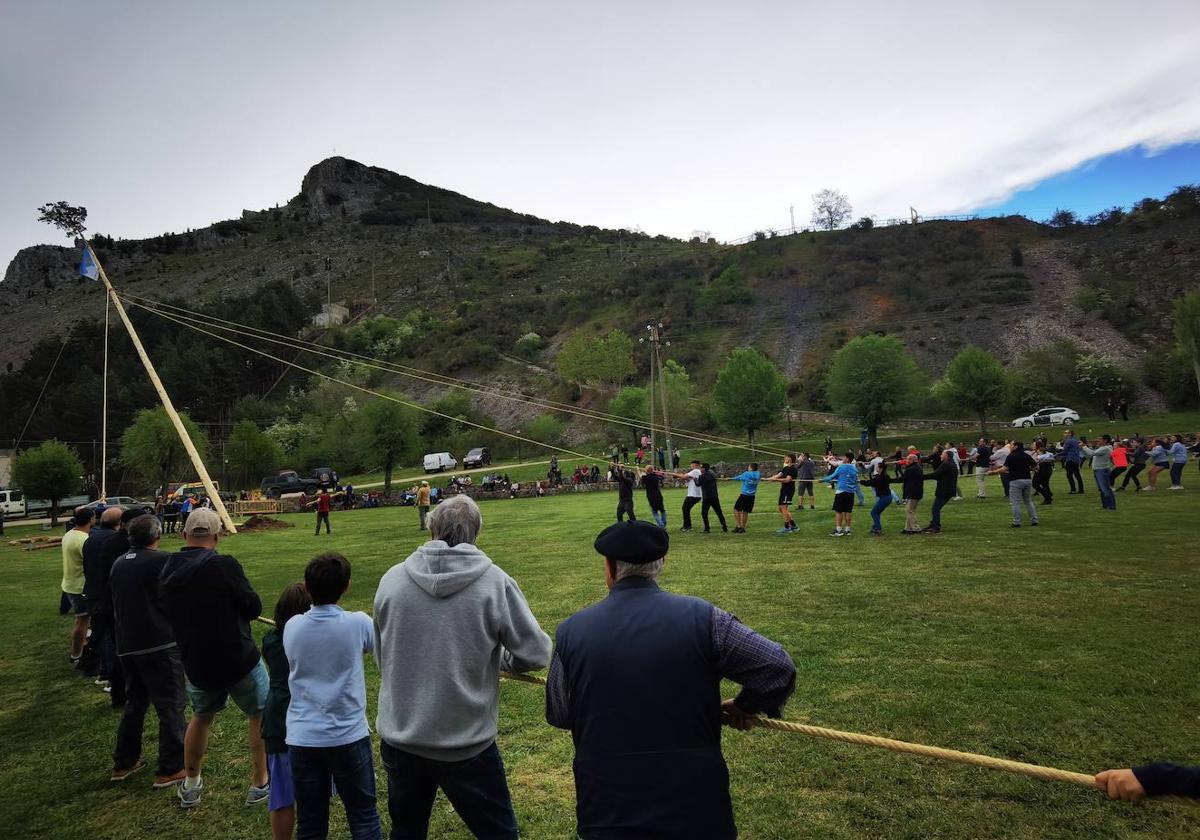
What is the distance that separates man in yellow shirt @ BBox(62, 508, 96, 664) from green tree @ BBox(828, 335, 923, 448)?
52.3 m

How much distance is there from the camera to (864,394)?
5459 centimetres

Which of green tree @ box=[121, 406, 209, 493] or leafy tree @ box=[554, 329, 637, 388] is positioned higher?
leafy tree @ box=[554, 329, 637, 388]

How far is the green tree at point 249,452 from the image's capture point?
59.9 meters

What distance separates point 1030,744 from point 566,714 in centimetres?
420

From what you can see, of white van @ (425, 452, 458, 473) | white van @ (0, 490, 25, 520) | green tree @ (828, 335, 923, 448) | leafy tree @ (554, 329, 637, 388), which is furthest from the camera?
leafy tree @ (554, 329, 637, 388)

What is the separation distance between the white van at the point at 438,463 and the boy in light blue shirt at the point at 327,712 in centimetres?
5640

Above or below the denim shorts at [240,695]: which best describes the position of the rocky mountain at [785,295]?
above

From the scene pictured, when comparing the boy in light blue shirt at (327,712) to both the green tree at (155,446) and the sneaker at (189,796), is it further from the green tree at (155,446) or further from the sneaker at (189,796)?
the green tree at (155,446)

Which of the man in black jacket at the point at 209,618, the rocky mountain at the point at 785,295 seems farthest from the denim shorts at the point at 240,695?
the rocky mountain at the point at 785,295

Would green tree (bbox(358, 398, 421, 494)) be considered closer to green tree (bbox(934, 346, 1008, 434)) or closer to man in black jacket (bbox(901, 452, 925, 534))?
man in black jacket (bbox(901, 452, 925, 534))

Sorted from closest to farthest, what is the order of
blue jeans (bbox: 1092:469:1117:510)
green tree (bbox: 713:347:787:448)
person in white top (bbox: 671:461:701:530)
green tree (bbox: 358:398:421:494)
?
blue jeans (bbox: 1092:469:1117:510)
person in white top (bbox: 671:461:701:530)
green tree (bbox: 358:398:421:494)
green tree (bbox: 713:347:787:448)

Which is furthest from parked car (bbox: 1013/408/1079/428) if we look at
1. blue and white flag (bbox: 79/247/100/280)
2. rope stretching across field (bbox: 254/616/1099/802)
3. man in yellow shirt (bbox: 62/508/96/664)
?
man in yellow shirt (bbox: 62/508/96/664)

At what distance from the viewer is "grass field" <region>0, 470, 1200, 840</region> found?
4.43 meters

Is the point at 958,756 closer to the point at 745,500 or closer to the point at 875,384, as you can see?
the point at 745,500
